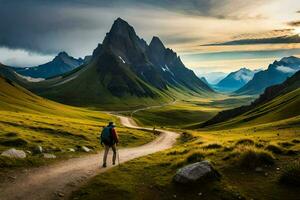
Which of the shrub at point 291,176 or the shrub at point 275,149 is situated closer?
the shrub at point 291,176

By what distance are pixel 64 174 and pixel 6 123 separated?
33.3 m

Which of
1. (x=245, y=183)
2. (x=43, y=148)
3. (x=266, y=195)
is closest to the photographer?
(x=266, y=195)

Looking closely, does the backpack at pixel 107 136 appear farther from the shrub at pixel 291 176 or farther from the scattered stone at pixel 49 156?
the shrub at pixel 291 176

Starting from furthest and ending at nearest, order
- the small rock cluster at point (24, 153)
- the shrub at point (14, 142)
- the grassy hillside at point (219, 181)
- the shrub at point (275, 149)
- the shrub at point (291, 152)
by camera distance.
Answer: the shrub at point (14, 142)
the small rock cluster at point (24, 153)
the shrub at point (275, 149)
the shrub at point (291, 152)
the grassy hillside at point (219, 181)

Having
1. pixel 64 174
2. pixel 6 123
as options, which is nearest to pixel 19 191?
pixel 64 174

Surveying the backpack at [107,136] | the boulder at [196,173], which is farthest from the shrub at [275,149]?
the backpack at [107,136]

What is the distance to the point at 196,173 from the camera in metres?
24.0

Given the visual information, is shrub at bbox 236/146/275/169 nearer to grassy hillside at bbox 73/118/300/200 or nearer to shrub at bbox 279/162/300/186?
grassy hillside at bbox 73/118/300/200

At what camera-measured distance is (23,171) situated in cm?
2911

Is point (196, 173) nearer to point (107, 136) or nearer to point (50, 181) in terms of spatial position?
point (50, 181)

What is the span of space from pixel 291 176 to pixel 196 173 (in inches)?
231

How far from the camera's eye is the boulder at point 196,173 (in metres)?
23.7

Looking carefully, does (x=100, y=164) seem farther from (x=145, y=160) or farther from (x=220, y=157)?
(x=220, y=157)

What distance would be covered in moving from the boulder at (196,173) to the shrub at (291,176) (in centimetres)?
409
